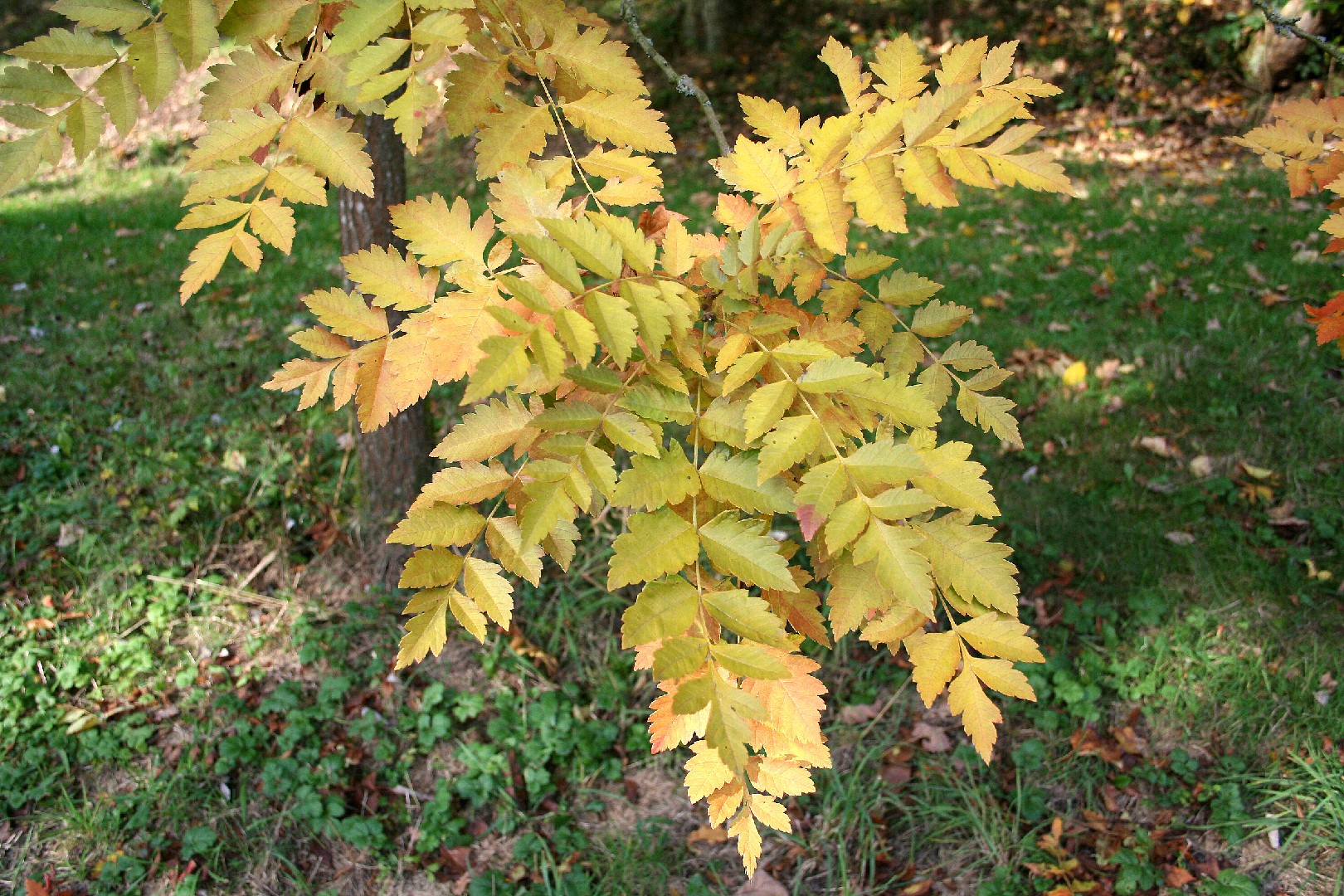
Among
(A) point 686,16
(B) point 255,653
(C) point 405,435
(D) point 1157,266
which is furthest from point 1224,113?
(B) point 255,653

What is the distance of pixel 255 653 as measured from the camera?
137 inches

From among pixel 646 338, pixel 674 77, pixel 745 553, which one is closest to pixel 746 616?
pixel 745 553

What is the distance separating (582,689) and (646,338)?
257cm

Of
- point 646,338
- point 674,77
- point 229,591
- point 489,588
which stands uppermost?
point 674,77

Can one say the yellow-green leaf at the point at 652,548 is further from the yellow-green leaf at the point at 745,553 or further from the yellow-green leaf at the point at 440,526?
the yellow-green leaf at the point at 440,526

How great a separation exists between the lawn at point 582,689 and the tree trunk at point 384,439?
0.69 feet

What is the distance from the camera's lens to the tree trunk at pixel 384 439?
3.28m

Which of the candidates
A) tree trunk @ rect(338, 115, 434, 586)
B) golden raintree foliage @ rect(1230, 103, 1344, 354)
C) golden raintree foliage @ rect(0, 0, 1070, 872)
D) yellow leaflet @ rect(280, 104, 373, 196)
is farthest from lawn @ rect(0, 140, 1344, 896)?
yellow leaflet @ rect(280, 104, 373, 196)

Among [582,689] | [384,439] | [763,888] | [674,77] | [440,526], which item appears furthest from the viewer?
[384,439]

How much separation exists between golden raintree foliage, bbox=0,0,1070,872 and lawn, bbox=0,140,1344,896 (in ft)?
6.43

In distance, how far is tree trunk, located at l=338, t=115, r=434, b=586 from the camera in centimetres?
328

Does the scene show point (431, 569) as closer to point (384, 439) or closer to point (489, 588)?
point (489, 588)

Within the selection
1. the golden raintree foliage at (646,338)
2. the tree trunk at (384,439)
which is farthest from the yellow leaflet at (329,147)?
the tree trunk at (384,439)

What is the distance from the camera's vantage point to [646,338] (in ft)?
3.63
